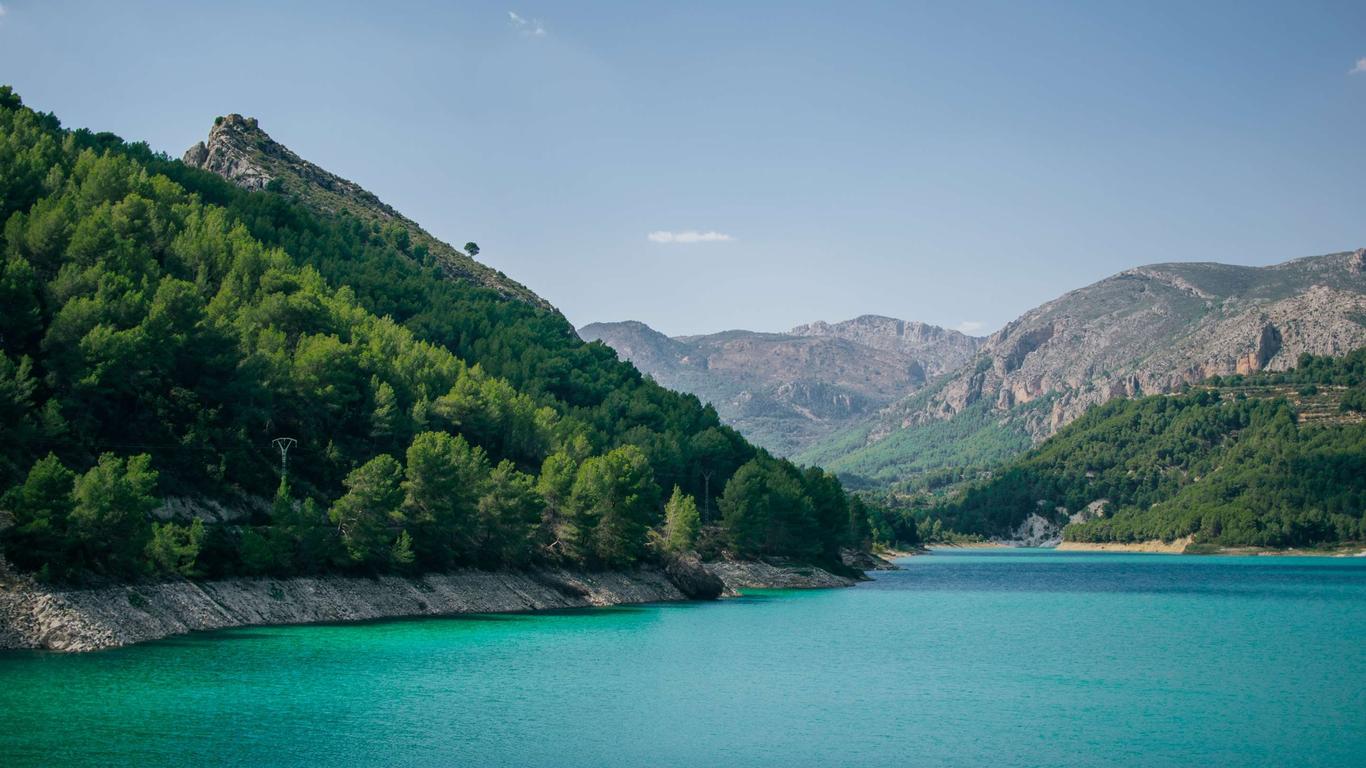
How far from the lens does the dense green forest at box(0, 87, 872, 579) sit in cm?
6575

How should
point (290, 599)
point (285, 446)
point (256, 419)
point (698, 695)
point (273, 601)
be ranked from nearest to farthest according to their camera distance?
1. point (698, 695)
2. point (273, 601)
3. point (290, 599)
4. point (256, 419)
5. point (285, 446)

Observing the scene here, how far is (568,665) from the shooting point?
59594 mm

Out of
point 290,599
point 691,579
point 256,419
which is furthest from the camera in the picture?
point 691,579

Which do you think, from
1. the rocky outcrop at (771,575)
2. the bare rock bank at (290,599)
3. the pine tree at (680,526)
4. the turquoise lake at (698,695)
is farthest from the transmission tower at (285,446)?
the rocky outcrop at (771,575)

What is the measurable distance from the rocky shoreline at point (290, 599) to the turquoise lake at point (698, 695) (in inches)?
74.8

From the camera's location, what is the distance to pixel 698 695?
171ft

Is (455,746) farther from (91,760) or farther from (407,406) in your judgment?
(407,406)

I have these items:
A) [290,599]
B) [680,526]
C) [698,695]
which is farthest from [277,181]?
[698,695]

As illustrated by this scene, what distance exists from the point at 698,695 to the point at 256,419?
50.1m

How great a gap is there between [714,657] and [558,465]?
1664 inches

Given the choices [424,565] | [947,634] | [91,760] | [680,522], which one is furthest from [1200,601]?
[91,760]

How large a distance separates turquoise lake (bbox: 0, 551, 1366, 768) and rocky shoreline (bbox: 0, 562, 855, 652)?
74.8 inches

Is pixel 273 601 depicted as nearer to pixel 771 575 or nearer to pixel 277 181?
pixel 771 575

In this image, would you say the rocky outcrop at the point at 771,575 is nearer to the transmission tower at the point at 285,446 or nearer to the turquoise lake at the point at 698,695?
the turquoise lake at the point at 698,695
